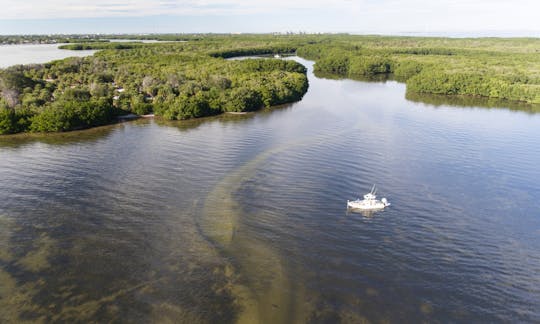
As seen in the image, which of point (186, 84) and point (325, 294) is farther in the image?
point (186, 84)

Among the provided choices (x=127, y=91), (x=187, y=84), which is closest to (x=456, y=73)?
(x=187, y=84)

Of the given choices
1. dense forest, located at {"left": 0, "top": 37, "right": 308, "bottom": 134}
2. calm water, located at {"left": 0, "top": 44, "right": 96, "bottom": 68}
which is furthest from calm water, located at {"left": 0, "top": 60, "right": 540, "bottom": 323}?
calm water, located at {"left": 0, "top": 44, "right": 96, "bottom": 68}

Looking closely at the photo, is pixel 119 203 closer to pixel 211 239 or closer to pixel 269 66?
pixel 211 239

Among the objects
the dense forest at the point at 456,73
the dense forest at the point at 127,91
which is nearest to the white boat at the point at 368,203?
the dense forest at the point at 127,91

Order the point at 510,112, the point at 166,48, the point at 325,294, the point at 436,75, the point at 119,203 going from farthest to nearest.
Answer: the point at 166,48
the point at 436,75
the point at 510,112
the point at 119,203
the point at 325,294

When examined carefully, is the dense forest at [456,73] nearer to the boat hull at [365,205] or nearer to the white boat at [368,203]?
the white boat at [368,203]

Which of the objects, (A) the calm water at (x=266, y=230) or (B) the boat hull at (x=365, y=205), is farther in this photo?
(B) the boat hull at (x=365, y=205)

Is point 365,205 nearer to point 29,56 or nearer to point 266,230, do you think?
point 266,230

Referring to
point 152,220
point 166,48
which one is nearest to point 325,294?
point 152,220

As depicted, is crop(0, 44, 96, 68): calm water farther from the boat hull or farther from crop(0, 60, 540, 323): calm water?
the boat hull
